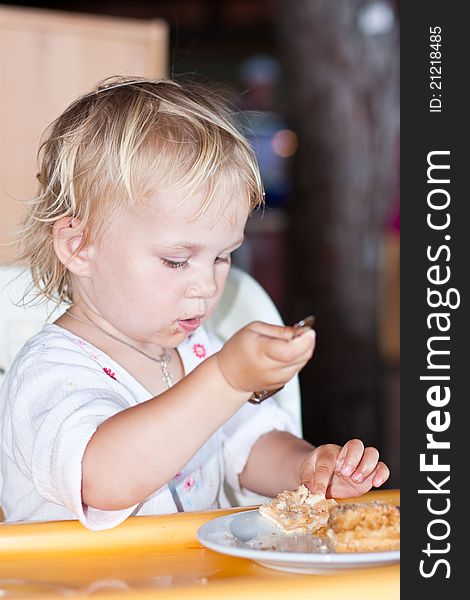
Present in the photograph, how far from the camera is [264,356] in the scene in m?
0.83

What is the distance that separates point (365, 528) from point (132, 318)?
408 millimetres

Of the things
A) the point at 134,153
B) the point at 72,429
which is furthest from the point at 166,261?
the point at 72,429

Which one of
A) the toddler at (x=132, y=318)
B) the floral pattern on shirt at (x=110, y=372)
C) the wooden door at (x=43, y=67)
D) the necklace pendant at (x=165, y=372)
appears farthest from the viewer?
the wooden door at (x=43, y=67)

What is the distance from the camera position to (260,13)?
7605 millimetres

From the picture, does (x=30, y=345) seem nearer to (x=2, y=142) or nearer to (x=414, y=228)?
(x=414, y=228)

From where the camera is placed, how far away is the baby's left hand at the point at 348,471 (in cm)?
104

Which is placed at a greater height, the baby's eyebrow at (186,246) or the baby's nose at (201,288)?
the baby's eyebrow at (186,246)

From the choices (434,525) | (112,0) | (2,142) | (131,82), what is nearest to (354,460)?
(434,525)

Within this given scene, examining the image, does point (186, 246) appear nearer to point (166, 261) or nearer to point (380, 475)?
point (166, 261)

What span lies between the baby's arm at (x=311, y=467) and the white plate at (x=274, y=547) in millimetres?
146

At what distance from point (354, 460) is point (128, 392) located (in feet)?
0.96

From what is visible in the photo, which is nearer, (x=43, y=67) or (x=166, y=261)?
(x=166, y=261)

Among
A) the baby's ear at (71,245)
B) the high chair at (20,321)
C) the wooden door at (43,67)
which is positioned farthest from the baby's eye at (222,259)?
the wooden door at (43,67)

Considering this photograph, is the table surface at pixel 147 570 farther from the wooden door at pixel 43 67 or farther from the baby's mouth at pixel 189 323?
the wooden door at pixel 43 67
